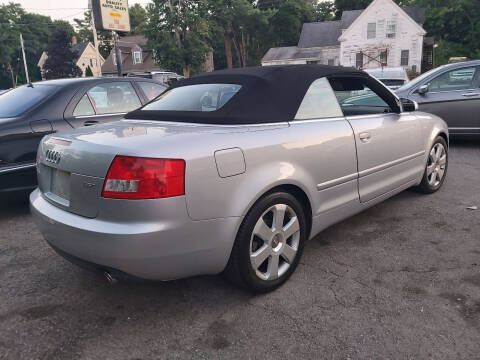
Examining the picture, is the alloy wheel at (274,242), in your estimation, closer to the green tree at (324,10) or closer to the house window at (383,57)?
the house window at (383,57)

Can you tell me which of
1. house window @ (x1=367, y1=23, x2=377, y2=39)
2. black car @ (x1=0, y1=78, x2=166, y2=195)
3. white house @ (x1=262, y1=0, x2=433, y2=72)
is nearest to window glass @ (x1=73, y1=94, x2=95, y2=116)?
black car @ (x1=0, y1=78, x2=166, y2=195)

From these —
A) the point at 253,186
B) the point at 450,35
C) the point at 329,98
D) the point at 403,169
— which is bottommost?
the point at 403,169

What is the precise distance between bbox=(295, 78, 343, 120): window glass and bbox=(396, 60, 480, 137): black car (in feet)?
16.3

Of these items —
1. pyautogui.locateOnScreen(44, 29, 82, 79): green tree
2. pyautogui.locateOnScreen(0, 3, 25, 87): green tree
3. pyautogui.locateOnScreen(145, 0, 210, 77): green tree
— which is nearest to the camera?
pyautogui.locateOnScreen(145, 0, 210, 77): green tree

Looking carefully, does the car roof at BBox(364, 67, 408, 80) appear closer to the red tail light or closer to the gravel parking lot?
the gravel parking lot

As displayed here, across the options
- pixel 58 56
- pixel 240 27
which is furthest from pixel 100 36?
pixel 240 27

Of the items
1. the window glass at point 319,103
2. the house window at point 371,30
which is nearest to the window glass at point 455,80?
the window glass at point 319,103

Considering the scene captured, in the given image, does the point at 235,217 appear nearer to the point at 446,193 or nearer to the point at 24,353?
the point at 24,353

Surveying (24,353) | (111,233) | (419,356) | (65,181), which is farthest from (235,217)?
(24,353)

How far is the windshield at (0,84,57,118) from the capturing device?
14.5 ft

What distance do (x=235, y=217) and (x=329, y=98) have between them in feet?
4.86

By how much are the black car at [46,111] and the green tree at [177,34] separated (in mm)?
31880

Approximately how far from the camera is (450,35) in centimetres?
3616

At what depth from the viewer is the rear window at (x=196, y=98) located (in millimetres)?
2981
